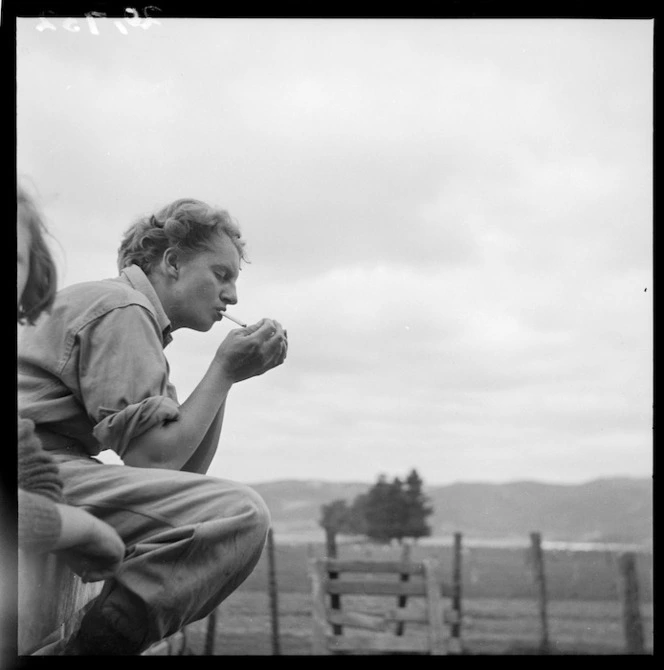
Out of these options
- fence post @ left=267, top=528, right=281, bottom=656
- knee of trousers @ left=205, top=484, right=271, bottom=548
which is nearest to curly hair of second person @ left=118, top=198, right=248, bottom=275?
knee of trousers @ left=205, top=484, right=271, bottom=548

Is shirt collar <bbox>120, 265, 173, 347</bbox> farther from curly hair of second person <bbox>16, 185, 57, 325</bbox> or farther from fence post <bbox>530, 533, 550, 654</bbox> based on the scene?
fence post <bbox>530, 533, 550, 654</bbox>

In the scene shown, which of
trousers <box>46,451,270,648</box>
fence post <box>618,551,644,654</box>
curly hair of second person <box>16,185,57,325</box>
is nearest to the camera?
trousers <box>46,451,270,648</box>

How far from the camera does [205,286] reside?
234 centimetres

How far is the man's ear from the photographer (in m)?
2.33

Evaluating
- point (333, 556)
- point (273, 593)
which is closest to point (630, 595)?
point (333, 556)

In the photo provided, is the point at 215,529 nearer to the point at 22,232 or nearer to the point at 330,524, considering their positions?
the point at 330,524

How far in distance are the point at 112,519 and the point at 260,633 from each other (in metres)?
0.47

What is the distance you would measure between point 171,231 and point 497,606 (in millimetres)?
1114

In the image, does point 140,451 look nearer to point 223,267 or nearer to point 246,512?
point 246,512

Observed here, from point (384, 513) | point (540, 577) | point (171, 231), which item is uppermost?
point (171, 231)

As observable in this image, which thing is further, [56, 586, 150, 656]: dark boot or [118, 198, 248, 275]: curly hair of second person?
[118, 198, 248, 275]: curly hair of second person

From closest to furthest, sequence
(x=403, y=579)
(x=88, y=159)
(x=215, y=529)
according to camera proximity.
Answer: (x=215, y=529), (x=88, y=159), (x=403, y=579)

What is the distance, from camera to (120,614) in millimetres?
2174
